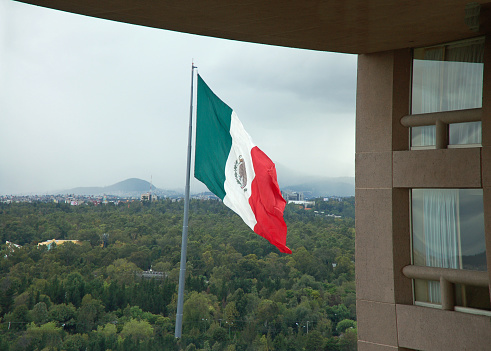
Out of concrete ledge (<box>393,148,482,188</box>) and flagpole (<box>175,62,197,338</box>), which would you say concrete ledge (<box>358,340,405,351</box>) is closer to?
concrete ledge (<box>393,148,482,188</box>)

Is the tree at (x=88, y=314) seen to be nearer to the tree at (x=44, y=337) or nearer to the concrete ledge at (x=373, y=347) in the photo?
the tree at (x=44, y=337)

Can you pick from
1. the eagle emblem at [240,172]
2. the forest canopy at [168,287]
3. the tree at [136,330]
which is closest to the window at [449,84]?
the eagle emblem at [240,172]

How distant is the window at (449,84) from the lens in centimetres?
663

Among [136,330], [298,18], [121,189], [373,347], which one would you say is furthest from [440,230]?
[121,189]

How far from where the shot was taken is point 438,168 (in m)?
6.77

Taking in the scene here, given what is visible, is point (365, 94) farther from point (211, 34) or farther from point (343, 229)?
point (343, 229)

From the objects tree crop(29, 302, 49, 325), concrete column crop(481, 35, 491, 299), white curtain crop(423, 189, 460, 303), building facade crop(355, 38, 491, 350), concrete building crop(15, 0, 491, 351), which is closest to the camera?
concrete building crop(15, 0, 491, 351)

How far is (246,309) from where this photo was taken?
47062 millimetres

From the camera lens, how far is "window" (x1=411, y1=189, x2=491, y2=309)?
6527mm

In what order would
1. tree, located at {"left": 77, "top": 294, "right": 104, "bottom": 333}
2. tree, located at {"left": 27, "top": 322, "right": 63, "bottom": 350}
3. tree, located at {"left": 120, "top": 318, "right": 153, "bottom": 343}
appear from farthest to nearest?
tree, located at {"left": 77, "top": 294, "right": 104, "bottom": 333}
tree, located at {"left": 120, "top": 318, "right": 153, "bottom": 343}
tree, located at {"left": 27, "top": 322, "right": 63, "bottom": 350}

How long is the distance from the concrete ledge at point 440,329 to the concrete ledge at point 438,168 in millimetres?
1723

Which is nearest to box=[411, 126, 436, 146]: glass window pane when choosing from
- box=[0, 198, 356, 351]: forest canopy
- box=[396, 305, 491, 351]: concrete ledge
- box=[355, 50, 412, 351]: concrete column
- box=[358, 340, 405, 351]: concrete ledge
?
box=[355, 50, 412, 351]: concrete column

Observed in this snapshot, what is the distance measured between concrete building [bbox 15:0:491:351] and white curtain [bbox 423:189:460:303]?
0.01m

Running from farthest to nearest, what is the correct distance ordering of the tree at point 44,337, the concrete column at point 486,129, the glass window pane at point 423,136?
the tree at point 44,337, the glass window pane at point 423,136, the concrete column at point 486,129
